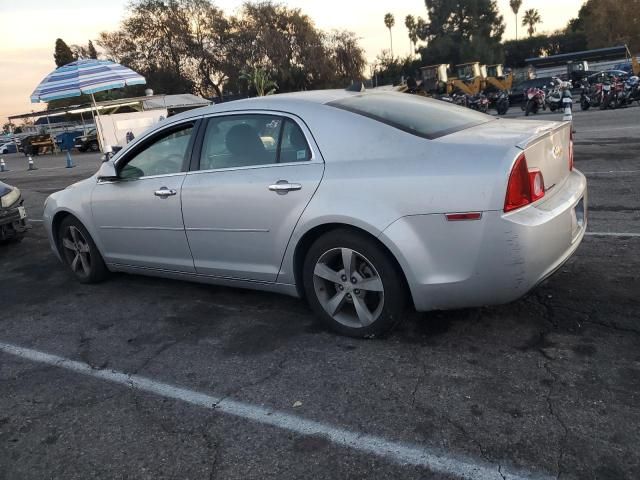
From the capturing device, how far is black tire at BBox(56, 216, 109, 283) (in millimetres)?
5129

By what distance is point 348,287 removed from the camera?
3.49 m

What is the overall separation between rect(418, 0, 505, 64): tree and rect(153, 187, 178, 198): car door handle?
77.7 meters

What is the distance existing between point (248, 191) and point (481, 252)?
62.2 inches

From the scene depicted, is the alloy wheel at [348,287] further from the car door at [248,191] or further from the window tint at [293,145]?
the window tint at [293,145]

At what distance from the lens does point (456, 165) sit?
302 centimetres

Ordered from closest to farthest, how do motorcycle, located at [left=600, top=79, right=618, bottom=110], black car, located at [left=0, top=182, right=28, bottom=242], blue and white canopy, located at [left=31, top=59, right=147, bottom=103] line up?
black car, located at [left=0, top=182, right=28, bottom=242] < blue and white canopy, located at [left=31, top=59, right=147, bottom=103] < motorcycle, located at [left=600, top=79, right=618, bottom=110]

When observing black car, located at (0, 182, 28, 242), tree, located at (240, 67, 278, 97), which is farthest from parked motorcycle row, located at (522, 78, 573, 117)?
tree, located at (240, 67, 278, 97)

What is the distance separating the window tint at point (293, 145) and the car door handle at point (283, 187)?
18cm

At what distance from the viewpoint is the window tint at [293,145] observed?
360 centimetres

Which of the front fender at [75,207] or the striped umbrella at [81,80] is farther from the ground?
the striped umbrella at [81,80]

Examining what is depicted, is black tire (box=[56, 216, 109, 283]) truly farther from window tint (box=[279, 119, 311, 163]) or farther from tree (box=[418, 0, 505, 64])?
tree (box=[418, 0, 505, 64])

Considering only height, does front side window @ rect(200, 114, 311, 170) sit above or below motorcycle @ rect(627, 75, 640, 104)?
above

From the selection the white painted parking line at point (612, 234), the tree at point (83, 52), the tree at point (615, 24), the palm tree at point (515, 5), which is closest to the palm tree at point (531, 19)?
the palm tree at point (515, 5)

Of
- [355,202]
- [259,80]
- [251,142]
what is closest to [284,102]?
[251,142]
